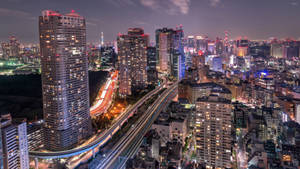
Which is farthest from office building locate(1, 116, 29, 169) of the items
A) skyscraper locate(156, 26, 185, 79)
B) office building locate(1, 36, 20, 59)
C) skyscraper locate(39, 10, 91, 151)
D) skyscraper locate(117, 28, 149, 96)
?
office building locate(1, 36, 20, 59)

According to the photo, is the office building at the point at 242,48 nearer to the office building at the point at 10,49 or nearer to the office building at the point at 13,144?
the office building at the point at 10,49

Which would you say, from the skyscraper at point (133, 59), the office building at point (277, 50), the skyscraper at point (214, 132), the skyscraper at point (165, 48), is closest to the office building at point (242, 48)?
the office building at point (277, 50)

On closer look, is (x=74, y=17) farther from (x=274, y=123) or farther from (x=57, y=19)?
(x=274, y=123)

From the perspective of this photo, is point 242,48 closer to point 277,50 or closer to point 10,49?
point 277,50

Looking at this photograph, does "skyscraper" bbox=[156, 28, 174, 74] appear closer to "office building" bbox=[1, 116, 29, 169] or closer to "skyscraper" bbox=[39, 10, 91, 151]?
"skyscraper" bbox=[39, 10, 91, 151]

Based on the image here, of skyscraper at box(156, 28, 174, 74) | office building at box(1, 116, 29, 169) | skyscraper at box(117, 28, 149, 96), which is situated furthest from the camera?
skyscraper at box(156, 28, 174, 74)

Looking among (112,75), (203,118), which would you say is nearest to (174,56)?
(112,75)
